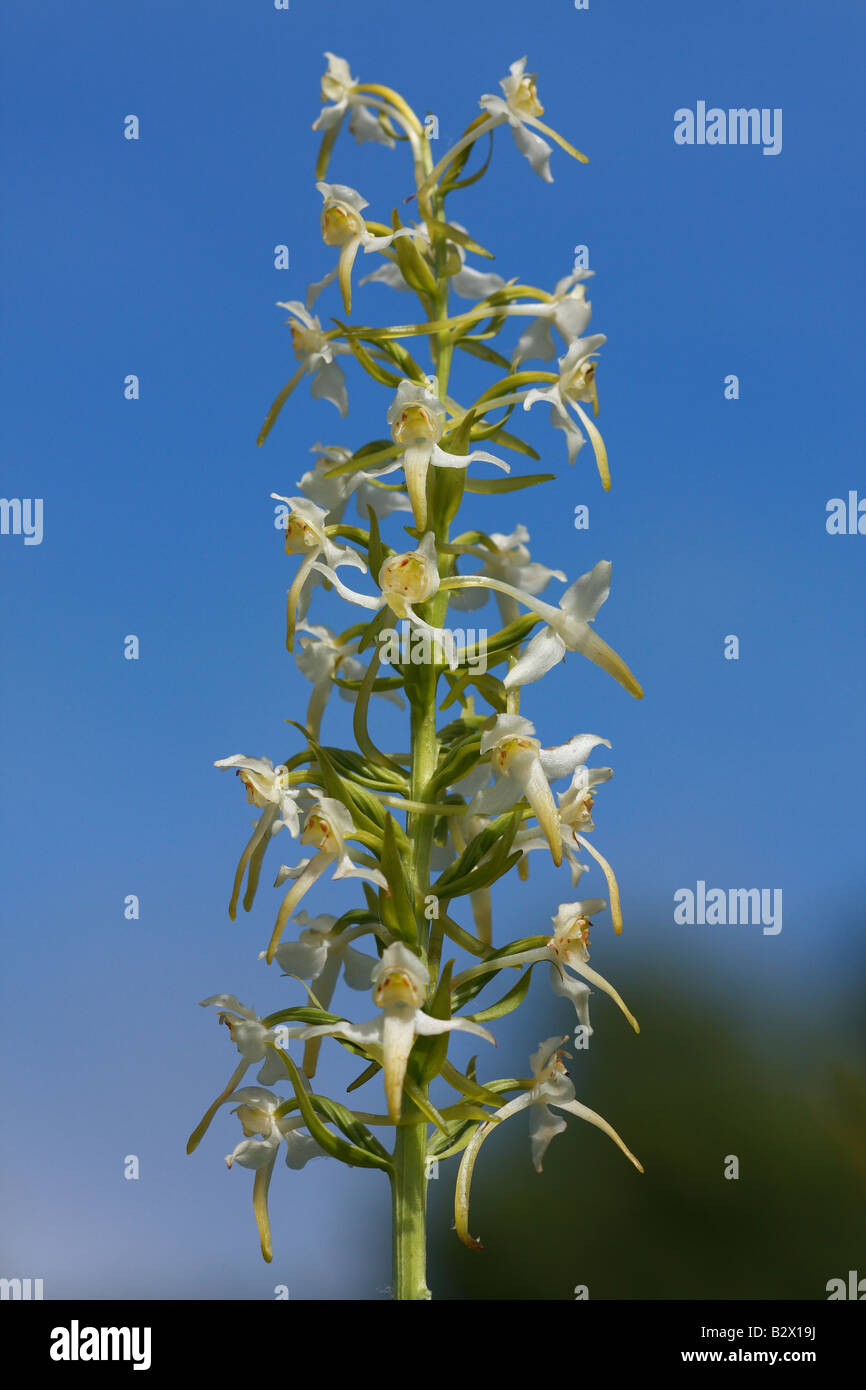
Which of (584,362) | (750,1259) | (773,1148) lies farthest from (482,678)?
(773,1148)

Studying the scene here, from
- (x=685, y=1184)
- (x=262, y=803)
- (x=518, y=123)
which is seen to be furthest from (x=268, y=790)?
(x=685, y=1184)

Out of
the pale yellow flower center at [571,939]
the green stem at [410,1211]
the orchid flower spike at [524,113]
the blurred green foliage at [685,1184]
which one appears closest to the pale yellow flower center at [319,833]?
the pale yellow flower center at [571,939]

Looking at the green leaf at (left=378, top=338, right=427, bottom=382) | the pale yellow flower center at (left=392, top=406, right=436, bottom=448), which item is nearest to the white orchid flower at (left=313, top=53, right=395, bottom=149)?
the green leaf at (left=378, top=338, right=427, bottom=382)

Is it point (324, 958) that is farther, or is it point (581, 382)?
point (581, 382)

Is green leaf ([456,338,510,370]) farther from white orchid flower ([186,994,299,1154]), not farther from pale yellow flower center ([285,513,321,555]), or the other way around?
white orchid flower ([186,994,299,1154])

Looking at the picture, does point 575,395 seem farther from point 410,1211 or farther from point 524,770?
point 410,1211

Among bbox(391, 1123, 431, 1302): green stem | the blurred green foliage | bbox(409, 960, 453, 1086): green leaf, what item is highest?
bbox(409, 960, 453, 1086): green leaf

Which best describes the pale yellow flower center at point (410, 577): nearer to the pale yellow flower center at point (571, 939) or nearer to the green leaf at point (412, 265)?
the pale yellow flower center at point (571, 939)
